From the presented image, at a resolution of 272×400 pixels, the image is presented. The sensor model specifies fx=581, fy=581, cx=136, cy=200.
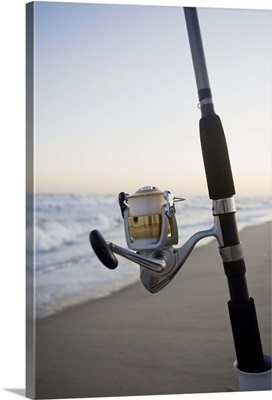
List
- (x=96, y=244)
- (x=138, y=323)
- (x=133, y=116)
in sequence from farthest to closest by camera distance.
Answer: (x=138, y=323)
(x=133, y=116)
(x=96, y=244)

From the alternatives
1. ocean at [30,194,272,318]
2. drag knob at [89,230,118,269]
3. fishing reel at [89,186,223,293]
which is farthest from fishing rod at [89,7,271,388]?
ocean at [30,194,272,318]

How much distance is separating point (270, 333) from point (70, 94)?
1.17 m

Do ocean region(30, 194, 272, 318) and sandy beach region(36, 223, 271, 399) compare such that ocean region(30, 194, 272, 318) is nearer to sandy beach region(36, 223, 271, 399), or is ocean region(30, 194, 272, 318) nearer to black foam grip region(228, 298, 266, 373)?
sandy beach region(36, 223, 271, 399)

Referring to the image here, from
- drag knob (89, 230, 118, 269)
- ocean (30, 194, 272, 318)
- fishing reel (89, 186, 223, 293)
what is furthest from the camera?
ocean (30, 194, 272, 318)

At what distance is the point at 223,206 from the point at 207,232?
0.08 m

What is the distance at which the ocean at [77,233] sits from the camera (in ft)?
6.53

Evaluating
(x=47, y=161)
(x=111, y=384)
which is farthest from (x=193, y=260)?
(x=47, y=161)

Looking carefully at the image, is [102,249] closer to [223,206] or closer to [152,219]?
[152,219]

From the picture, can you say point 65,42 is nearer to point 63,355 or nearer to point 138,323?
point 63,355

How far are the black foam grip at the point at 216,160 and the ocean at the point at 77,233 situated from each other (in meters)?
0.40

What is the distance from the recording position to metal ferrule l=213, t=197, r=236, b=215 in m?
1.51

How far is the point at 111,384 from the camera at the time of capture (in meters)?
2.12

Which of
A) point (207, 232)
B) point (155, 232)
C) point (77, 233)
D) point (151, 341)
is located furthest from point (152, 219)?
point (151, 341)
